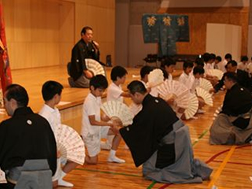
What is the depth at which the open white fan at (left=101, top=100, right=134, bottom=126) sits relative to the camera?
575 cm

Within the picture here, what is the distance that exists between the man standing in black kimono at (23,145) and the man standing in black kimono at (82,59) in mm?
5738

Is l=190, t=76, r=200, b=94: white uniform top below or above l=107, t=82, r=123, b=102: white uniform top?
below

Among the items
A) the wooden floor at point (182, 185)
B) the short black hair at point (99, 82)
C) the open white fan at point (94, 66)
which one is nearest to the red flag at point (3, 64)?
the wooden floor at point (182, 185)

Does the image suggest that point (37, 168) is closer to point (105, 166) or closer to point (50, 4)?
point (105, 166)

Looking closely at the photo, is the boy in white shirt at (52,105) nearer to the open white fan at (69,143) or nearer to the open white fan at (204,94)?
the open white fan at (69,143)

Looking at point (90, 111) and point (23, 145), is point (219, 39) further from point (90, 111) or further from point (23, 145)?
point (23, 145)

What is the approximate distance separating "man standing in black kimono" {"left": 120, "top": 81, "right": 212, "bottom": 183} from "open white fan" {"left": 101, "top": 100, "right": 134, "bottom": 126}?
81 cm

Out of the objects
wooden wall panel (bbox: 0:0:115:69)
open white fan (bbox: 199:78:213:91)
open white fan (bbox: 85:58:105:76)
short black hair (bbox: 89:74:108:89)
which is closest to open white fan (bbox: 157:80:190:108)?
open white fan (bbox: 199:78:213:91)

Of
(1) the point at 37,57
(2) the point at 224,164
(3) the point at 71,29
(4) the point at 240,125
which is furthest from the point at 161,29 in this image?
(2) the point at 224,164

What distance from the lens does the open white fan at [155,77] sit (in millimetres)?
7504

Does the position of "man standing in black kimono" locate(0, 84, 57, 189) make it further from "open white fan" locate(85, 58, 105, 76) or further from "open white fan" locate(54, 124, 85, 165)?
"open white fan" locate(85, 58, 105, 76)

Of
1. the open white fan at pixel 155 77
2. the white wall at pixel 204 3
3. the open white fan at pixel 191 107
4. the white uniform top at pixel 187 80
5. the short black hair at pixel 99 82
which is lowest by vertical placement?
the open white fan at pixel 191 107

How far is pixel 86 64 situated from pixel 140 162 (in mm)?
4895

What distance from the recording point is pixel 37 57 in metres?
14.8
